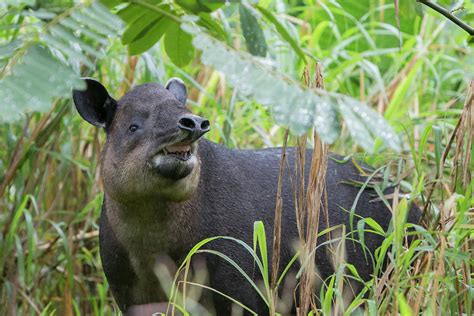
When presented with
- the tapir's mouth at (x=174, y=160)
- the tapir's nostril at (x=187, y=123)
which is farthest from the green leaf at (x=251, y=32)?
the tapir's mouth at (x=174, y=160)

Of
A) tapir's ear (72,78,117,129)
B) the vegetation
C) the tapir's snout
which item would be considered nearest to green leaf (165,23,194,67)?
the vegetation

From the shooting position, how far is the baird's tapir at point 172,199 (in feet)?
11.5

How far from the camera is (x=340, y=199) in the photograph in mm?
4109

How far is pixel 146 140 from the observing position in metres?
3.55

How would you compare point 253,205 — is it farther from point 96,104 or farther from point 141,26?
point 141,26

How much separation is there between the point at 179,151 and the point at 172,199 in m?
0.26

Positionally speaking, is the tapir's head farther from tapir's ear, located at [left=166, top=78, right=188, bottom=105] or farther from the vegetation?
the vegetation

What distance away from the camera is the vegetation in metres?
1.84

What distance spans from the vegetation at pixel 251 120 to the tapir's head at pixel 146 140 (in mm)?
261

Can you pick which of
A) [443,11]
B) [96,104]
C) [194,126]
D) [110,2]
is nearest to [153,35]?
[110,2]

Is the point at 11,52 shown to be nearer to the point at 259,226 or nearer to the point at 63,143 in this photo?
the point at 259,226

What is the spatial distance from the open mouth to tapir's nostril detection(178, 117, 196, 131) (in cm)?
13

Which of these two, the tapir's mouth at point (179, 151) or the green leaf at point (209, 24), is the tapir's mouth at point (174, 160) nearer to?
the tapir's mouth at point (179, 151)

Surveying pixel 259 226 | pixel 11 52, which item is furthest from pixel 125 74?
pixel 11 52
